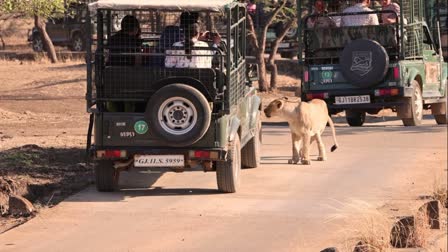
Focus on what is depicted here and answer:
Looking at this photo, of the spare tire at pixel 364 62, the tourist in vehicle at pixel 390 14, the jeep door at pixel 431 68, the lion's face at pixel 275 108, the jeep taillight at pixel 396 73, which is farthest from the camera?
the jeep door at pixel 431 68

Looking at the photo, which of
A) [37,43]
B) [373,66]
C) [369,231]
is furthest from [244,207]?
[37,43]

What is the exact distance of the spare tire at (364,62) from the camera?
18562mm

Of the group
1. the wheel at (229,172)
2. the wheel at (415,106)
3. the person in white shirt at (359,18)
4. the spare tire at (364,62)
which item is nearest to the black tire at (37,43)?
the person in white shirt at (359,18)

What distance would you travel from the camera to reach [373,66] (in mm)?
18828

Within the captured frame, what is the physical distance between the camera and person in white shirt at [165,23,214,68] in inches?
492

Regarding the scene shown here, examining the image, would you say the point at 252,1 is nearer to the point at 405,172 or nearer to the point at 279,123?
the point at 279,123

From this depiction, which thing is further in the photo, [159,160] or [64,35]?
[64,35]

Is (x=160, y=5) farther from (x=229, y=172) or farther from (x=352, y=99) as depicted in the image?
(x=352, y=99)

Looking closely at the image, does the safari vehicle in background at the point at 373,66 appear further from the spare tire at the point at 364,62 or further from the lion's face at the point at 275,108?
the lion's face at the point at 275,108

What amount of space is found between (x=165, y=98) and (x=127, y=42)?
125 centimetres

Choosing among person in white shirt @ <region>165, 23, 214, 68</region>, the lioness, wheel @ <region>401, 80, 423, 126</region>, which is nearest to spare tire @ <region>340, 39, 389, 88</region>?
wheel @ <region>401, 80, 423, 126</region>

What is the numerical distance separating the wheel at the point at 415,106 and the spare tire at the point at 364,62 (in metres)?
0.91

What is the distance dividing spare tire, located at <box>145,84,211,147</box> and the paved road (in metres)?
0.70

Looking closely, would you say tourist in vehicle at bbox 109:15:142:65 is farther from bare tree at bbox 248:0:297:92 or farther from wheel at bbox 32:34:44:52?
wheel at bbox 32:34:44:52
